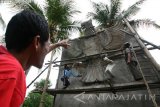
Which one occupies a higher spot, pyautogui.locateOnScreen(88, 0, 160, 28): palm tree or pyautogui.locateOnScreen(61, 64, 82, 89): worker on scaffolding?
pyautogui.locateOnScreen(88, 0, 160, 28): palm tree

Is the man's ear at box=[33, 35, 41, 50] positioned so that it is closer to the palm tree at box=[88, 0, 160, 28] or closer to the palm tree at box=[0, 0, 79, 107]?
the palm tree at box=[0, 0, 79, 107]

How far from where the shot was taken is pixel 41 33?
1.26 m

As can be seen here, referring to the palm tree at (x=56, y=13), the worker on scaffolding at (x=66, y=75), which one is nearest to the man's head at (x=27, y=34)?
the worker on scaffolding at (x=66, y=75)

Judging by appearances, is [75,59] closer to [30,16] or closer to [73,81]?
[73,81]

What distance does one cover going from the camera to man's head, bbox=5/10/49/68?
1.21 m

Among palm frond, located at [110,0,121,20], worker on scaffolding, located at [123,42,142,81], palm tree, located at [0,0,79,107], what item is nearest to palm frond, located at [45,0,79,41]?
palm tree, located at [0,0,79,107]

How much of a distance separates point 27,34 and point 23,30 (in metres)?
0.03

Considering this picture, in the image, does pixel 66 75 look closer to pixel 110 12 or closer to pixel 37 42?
pixel 110 12

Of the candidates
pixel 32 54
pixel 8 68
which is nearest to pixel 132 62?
pixel 32 54

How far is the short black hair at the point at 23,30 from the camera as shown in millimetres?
1210

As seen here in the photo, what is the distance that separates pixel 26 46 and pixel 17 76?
29 centimetres

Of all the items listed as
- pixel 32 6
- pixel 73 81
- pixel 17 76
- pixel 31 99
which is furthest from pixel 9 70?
pixel 31 99

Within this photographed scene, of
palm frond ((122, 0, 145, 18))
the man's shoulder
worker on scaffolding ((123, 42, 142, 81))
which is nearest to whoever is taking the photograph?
the man's shoulder

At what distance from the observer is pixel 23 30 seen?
1.21m
